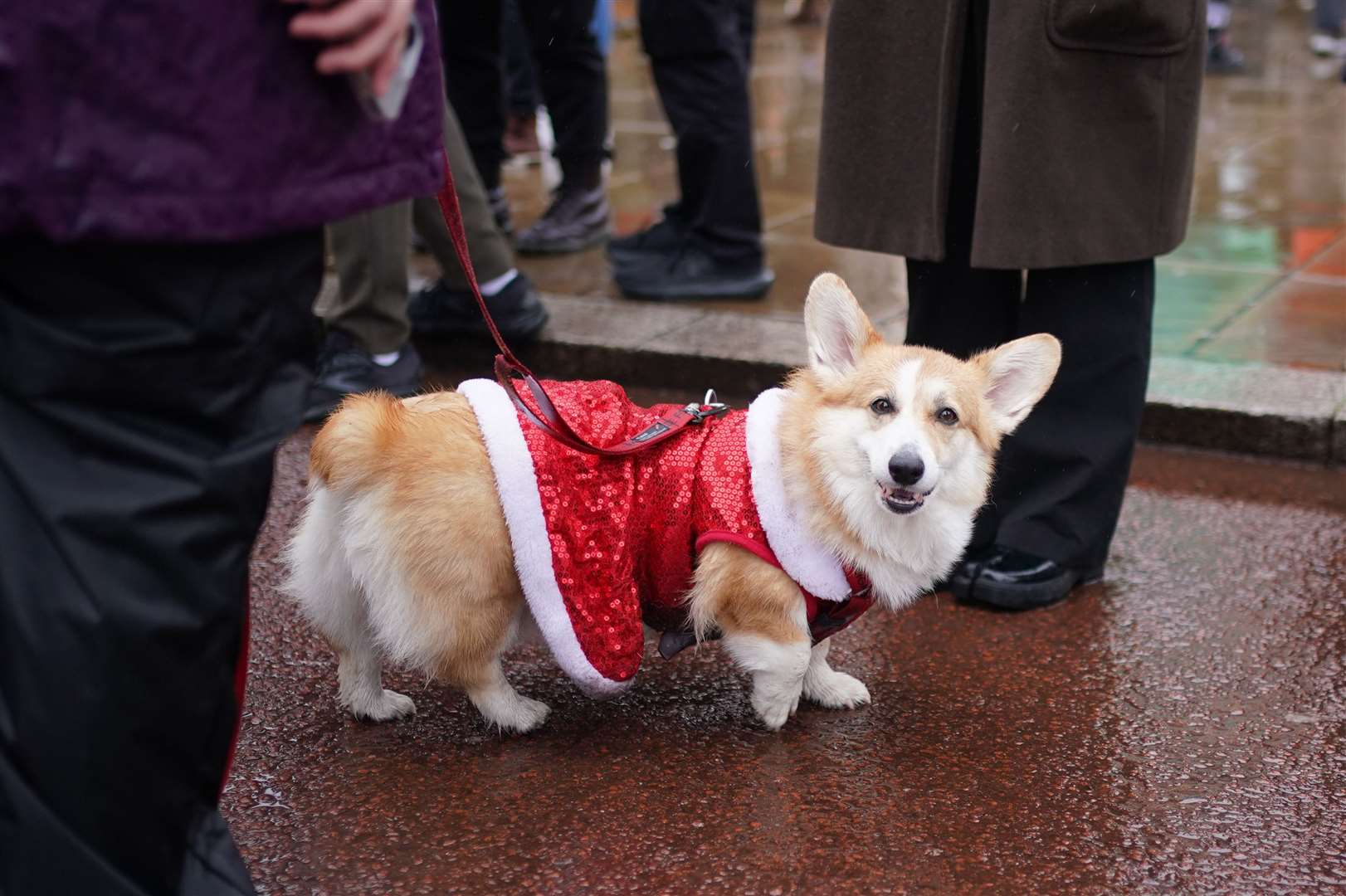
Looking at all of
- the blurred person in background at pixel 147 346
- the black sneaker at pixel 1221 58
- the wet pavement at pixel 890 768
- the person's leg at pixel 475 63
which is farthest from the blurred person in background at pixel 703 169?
the black sneaker at pixel 1221 58

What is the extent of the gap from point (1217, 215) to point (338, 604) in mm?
5610

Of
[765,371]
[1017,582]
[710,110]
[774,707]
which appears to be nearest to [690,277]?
[710,110]

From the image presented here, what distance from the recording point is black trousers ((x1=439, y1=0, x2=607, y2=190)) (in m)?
6.13

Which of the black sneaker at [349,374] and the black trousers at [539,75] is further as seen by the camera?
the black trousers at [539,75]

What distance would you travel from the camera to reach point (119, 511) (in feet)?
5.40

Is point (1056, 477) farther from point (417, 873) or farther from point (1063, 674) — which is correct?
point (417, 873)

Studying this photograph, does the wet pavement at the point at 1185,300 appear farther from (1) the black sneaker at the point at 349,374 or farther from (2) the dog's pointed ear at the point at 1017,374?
(2) the dog's pointed ear at the point at 1017,374

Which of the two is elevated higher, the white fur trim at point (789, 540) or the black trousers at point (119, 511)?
the black trousers at point (119, 511)

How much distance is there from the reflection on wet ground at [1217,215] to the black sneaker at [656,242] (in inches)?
6.3

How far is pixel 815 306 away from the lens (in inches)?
116

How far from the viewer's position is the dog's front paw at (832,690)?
311 cm

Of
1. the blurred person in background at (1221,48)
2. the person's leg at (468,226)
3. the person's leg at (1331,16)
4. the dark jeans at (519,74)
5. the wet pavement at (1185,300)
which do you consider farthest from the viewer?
the person's leg at (1331,16)

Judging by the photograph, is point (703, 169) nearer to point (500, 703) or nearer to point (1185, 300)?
point (1185, 300)

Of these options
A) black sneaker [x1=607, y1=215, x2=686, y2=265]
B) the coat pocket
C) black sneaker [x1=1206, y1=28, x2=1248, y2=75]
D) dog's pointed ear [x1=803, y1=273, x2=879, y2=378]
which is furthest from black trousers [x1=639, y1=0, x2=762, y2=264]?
black sneaker [x1=1206, y1=28, x2=1248, y2=75]
